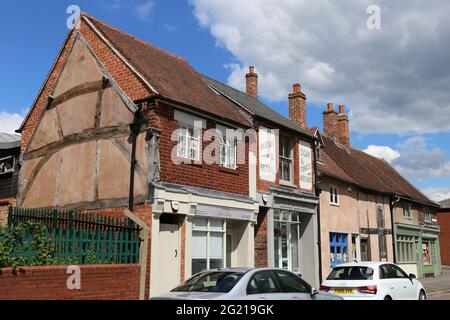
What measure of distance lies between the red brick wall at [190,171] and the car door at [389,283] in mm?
5461

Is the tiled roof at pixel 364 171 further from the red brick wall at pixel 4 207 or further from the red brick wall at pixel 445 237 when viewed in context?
the red brick wall at pixel 4 207

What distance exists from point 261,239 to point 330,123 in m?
15.7

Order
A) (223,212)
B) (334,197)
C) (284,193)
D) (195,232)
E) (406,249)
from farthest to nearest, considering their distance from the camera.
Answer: (406,249), (334,197), (284,193), (223,212), (195,232)

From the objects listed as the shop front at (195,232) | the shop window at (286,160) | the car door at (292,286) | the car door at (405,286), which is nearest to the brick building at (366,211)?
the shop window at (286,160)

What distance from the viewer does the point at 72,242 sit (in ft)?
36.8

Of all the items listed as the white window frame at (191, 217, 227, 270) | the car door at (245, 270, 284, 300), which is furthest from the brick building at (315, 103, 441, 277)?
the car door at (245, 270, 284, 300)

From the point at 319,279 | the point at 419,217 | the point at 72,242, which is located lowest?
the point at 319,279

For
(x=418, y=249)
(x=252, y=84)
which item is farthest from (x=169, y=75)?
(x=418, y=249)

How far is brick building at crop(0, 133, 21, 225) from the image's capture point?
18609 millimetres

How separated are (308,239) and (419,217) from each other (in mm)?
16785

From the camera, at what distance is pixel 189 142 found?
14.7 metres

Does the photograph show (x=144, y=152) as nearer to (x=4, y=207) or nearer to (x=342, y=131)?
(x=4, y=207)
